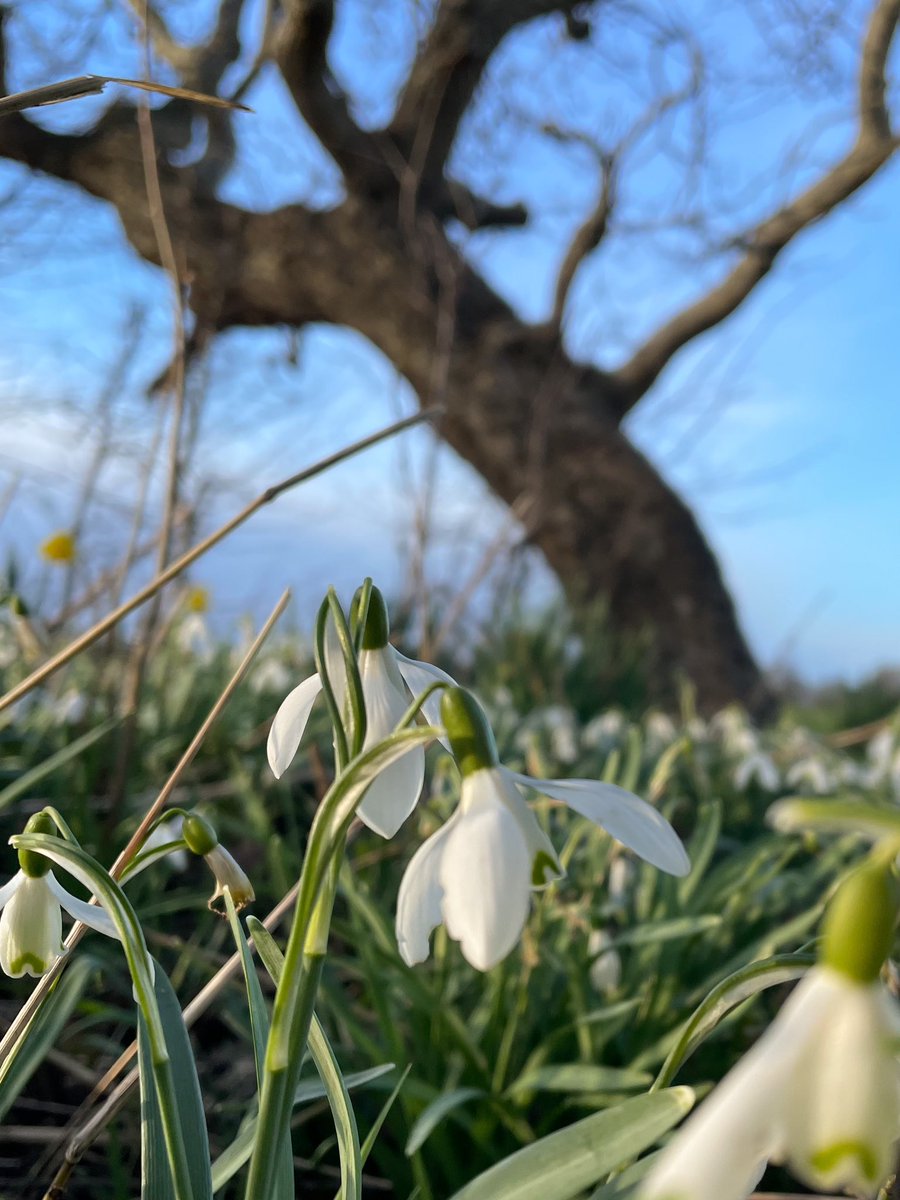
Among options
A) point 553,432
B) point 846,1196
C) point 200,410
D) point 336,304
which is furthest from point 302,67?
point 846,1196

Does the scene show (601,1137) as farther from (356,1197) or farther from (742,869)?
(742,869)

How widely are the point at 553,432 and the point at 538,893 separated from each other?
4.57 meters

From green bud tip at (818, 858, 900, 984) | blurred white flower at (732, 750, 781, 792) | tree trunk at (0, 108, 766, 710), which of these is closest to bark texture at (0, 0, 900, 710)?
tree trunk at (0, 108, 766, 710)

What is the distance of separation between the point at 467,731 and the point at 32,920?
306 millimetres

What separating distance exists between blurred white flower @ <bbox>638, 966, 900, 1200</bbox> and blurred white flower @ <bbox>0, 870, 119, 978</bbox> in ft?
1.29

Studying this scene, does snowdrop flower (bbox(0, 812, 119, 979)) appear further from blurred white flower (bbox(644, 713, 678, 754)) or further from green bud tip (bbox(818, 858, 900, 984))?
blurred white flower (bbox(644, 713, 678, 754))

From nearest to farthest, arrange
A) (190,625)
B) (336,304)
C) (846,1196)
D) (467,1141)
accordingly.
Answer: (846,1196) → (467,1141) → (190,625) → (336,304)

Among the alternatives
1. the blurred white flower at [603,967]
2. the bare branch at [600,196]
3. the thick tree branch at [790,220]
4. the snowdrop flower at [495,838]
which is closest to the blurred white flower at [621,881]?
the blurred white flower at [603,967]

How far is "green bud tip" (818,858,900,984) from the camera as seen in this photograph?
26 centimetres

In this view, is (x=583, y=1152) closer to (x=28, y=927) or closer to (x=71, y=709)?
(x=28, y=927)

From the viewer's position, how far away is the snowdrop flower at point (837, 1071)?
258 mm

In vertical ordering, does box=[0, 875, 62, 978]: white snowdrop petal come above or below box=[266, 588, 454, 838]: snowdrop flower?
below

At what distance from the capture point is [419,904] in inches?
18.7

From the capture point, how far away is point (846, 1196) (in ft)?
3.27
